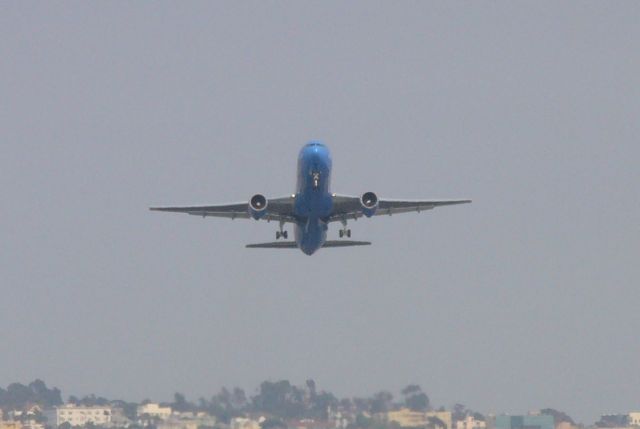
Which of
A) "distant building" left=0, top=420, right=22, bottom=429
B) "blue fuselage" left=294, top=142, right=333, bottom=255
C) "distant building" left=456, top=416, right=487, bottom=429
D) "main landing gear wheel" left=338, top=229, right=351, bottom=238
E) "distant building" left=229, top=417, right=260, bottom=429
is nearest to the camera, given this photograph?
"blue fuselage" left=294, top=142, right=333, bottom=255

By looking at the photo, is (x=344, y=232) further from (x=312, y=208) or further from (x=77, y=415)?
(x=77, y=415)

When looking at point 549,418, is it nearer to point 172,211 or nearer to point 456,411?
point 456,411

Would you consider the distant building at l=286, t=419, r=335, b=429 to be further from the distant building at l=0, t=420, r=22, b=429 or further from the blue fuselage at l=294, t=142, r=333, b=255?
the distant building at l=0, t=420, r=22, b=429

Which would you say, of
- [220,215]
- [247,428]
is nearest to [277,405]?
[247,428]

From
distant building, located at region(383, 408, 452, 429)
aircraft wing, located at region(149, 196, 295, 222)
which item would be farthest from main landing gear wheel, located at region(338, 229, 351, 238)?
distant building, located at region(383, 408, 452, 429)

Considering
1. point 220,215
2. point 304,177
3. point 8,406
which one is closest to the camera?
point 304,177
